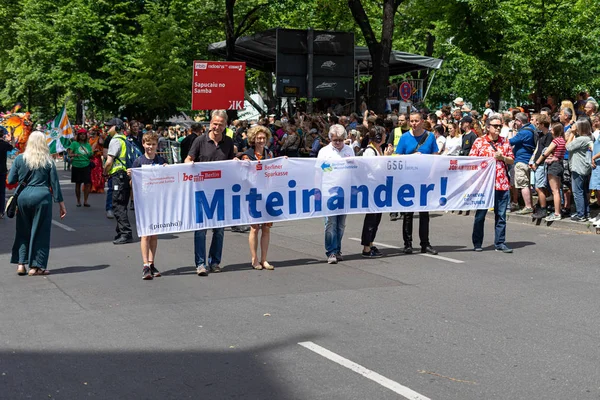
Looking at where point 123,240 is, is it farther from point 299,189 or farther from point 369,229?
point 369,229

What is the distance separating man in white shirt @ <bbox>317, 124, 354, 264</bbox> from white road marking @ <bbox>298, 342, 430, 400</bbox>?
14.6 feet

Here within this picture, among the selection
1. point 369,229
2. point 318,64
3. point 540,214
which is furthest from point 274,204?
point 318,64

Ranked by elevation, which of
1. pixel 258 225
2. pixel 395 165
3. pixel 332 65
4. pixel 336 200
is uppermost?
pixel 332 65

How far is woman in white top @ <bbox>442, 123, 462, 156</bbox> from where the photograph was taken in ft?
62.8

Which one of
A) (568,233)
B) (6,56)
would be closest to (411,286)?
(568,233)

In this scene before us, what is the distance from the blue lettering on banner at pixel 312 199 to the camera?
11.3m

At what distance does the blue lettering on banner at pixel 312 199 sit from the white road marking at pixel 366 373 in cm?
414

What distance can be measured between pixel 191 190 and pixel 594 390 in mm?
6130

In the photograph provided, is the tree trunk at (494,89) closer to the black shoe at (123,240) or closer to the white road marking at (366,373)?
the black shoe at (123,240)

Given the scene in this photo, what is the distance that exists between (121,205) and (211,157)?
3715mm

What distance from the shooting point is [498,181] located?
1277 centimetres

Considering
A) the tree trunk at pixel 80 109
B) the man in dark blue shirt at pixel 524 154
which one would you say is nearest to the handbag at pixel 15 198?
the man in dark blue shirt at pixel 524 154

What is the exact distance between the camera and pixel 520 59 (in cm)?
2288

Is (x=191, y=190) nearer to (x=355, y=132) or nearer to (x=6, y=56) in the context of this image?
(x=355, y=132)
